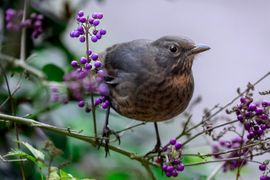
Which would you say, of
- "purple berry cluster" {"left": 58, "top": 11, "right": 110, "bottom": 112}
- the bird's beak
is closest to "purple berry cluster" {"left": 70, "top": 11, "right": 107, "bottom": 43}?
"purple berry cluster" {"left": 58, "top": 11, "right": 110, "bottom": 112}

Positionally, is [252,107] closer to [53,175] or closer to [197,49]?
[53,175]

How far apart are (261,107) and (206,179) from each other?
1.64 feet

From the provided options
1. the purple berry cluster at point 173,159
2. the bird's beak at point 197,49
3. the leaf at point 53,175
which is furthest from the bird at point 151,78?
the leaf at point 53,175

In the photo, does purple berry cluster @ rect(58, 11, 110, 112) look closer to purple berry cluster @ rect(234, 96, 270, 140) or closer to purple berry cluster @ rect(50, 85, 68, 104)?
purple berry cluster @ rect(50, 85, 68, 104)

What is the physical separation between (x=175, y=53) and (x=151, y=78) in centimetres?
21

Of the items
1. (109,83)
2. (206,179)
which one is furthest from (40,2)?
(206,179)

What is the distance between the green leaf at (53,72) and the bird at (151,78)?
27 cm

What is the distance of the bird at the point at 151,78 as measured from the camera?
331 centimetres

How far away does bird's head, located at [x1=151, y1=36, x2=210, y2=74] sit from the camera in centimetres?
349

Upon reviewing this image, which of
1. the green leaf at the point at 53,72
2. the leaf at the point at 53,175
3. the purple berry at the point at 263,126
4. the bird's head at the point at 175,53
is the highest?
the bird's head at the point at 175,53

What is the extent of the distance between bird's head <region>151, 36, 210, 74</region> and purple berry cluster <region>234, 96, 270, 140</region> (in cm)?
91

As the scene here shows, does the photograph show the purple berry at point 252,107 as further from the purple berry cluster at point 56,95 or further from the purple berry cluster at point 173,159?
the purple berry cluster at point 56,95

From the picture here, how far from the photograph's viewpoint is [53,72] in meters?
3.32

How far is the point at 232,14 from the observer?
30.0 feet
